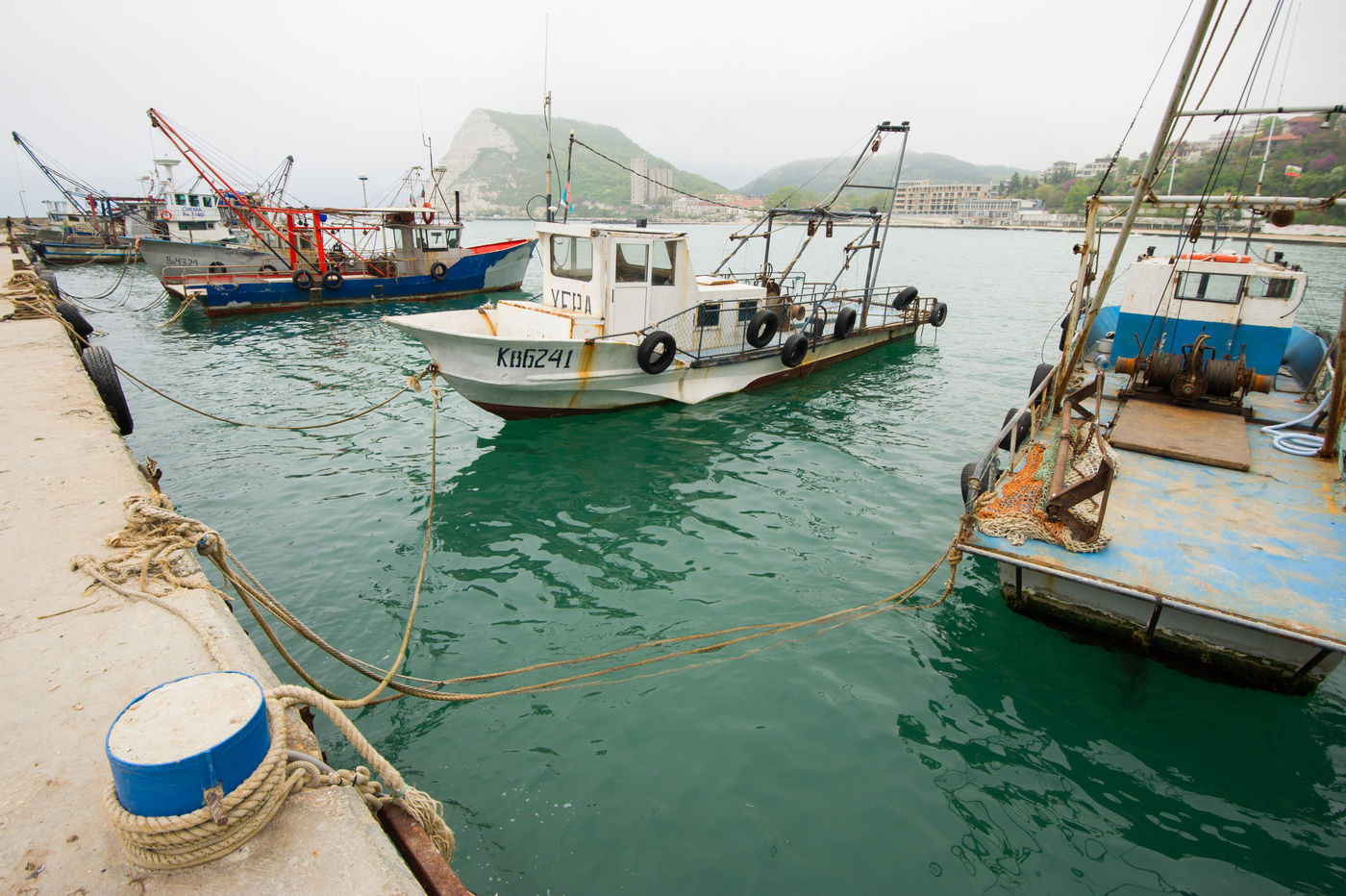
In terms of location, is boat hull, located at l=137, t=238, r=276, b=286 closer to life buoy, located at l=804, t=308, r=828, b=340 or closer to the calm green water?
the calm green water

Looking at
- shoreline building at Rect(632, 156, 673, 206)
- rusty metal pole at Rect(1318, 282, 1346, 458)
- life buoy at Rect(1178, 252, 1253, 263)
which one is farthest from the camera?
shoreline building at Rect(632, 156, 673, 206)

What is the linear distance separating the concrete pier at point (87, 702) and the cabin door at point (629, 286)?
7.97 meters

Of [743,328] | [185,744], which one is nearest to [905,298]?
[743,328]

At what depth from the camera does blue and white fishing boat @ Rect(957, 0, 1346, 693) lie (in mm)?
5242

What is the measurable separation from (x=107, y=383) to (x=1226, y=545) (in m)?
13.2

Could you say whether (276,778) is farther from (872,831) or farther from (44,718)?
(872,831)

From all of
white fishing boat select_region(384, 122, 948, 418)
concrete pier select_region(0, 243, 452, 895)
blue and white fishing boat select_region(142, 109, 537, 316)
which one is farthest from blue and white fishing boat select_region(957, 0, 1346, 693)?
blue and white fishing boat select_region(142, 109, 537, 316)

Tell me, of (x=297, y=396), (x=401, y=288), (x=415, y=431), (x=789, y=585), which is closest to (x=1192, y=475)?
(x=789, y=585)

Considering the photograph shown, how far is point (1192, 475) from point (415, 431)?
11847mm

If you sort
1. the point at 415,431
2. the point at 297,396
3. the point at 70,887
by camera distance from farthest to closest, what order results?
1. the point at 297,396
2. the point at 415,431
3. the point at 70,887

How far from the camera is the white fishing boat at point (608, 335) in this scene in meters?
11.1

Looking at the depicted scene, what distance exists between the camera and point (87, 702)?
3207 millimetres

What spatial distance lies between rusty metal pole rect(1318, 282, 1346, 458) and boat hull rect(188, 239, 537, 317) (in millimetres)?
22128

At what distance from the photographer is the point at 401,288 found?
1091 inches
